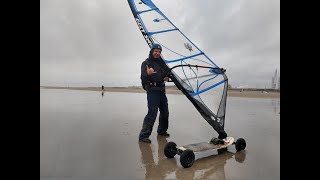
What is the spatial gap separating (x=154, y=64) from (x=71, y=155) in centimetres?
258

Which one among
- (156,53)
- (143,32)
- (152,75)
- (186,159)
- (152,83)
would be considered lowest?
(186,159)

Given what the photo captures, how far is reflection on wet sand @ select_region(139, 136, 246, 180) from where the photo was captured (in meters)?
3.68

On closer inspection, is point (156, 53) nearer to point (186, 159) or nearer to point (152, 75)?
point (152, 75)

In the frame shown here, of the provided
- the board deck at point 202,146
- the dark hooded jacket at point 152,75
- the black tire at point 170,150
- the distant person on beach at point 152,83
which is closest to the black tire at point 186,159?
the board deck at point 202,146

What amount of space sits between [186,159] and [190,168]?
18cm

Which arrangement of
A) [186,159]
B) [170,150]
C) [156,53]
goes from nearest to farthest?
1. [186,159]
2. [170,150]
3. [156,53]

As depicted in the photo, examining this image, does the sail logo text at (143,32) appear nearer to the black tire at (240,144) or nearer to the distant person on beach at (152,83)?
the distant person on beach at (152,83)

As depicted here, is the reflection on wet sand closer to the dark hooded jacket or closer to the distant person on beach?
the distant person on beach

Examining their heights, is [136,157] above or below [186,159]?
below

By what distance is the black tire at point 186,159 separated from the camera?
155 inches

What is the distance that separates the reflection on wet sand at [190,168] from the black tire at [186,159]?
8 cm

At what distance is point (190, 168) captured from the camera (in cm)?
401

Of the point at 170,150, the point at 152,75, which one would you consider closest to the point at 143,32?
the point at 152,75
